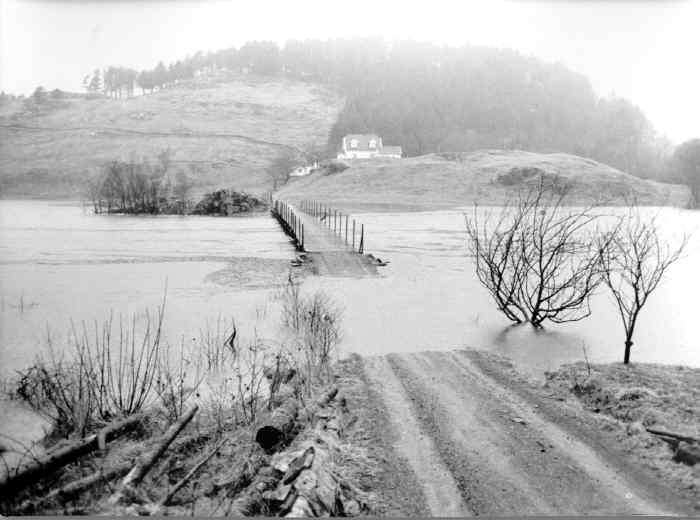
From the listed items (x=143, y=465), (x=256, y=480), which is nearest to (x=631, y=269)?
(x=256, y=480)

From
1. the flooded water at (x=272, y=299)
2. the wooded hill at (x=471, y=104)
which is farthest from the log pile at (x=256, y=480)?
the wooded hill at (x=471, y=104)

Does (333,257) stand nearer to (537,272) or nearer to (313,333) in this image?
(537,272)

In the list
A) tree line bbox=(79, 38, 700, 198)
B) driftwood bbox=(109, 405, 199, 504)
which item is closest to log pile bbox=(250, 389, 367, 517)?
driftwood bbox=(109, 405, 199, 504)

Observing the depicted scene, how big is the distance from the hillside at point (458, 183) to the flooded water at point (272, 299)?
24504mm

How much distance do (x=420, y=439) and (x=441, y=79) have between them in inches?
3710

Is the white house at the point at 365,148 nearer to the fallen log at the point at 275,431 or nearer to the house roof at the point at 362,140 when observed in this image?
the house roof at the point at 362,140

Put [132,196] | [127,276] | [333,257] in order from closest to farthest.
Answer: [127,276] < [333,257] < [132,196]

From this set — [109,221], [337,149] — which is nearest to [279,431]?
[109,221]

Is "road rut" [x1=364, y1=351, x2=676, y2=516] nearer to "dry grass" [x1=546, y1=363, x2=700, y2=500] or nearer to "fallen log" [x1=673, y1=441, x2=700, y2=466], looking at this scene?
"dry grass" [x1=546, y1=363, x2=700, y2=500]

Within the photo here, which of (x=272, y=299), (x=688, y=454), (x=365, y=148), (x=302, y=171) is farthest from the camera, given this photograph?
(x=365, y=148)

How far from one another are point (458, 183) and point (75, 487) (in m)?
51.3

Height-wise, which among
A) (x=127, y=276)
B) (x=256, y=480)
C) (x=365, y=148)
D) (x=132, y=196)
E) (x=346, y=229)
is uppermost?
(x=365, y=148)

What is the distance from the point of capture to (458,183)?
52594 mm

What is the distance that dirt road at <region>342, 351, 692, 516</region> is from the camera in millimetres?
3773
